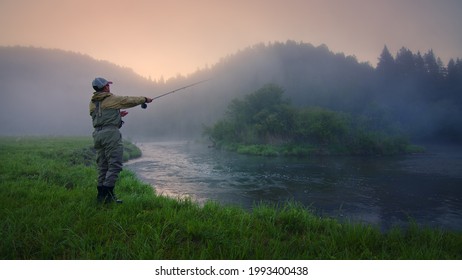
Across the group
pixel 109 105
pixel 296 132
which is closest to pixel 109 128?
pixel 109 105

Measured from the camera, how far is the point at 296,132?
154 feet

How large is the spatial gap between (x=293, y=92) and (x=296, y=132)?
60289 mm

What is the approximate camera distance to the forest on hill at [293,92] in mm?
47281

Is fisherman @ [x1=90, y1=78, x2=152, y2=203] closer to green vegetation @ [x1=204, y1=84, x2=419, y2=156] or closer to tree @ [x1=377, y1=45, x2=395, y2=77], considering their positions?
green vegetation @ [x1=204, y1=84, x2=419, y2=156]

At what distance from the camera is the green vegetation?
41875 mm

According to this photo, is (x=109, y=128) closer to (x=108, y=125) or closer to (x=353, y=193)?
(x=108, y=125)

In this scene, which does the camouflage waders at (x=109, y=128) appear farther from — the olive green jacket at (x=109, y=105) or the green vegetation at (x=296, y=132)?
the green vegetation at (x=296, y=132)

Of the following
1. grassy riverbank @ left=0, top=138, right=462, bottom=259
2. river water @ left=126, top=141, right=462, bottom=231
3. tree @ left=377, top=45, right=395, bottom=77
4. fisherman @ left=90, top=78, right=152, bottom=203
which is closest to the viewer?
grassy riverbank @ left=0, top=138, right=462, bottom=259

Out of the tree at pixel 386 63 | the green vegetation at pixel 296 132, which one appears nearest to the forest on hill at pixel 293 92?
the tree at pixel 386 63

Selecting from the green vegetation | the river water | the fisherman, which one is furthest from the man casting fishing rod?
the green vegetation

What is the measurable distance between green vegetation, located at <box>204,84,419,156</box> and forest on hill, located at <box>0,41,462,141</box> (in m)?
6.87

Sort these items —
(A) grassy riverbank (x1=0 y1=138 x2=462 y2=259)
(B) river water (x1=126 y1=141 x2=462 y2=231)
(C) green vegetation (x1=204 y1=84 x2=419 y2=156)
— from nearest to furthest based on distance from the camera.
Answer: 1. (A) grassy riverbank (x1=0 y1=138 x2=462 y2=259)
2. (B) river water (x1=126 y1=141 x2=462 y2=231)
3. (C) green vegetation (x1=204 y1=84 x2=419 y2=156)

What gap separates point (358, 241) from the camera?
4090mm

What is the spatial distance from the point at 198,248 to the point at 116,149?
2684mm
